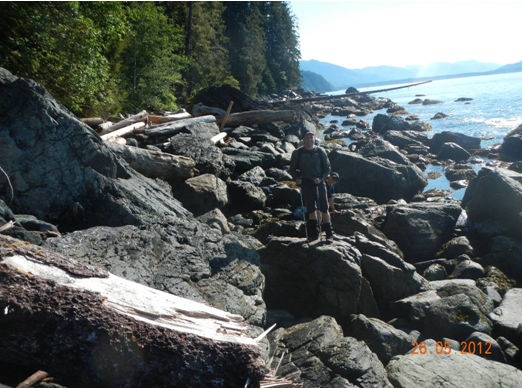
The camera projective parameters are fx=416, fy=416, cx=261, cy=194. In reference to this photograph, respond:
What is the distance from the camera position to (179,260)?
16.7 ft

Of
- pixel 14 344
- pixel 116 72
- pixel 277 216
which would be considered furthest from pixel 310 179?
pixel 116 72

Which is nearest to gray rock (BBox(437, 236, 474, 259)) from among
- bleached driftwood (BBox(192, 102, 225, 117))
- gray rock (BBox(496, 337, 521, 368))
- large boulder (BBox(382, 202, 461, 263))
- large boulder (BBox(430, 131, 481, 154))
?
large boulder (BBox(382, 202, 461, 263))

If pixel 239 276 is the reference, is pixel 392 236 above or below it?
below

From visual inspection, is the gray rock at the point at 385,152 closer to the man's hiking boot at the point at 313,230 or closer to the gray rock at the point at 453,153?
the gray rock at the point at 453,153

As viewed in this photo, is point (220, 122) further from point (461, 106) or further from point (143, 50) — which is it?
point (461, 106)

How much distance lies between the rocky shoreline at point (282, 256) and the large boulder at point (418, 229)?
0.13ft

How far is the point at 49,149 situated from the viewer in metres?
6.32

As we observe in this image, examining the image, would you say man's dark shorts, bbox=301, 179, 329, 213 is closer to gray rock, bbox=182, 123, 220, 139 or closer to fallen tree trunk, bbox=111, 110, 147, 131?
gray rock, bbox=182, 123, 220, 139

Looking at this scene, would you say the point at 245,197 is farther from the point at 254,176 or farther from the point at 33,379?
the point at 33,379

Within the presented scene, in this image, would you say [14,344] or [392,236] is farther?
[392,236]

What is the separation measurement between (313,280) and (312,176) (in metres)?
2.39

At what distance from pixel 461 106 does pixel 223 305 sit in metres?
57.8

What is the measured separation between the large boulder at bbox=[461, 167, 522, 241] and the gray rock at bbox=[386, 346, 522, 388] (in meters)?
7.61

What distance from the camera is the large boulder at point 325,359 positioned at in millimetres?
4895
